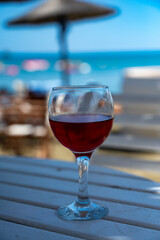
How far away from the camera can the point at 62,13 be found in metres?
6.35

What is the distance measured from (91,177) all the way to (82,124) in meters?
0.39

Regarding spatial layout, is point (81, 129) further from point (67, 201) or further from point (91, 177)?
point (91, 177)

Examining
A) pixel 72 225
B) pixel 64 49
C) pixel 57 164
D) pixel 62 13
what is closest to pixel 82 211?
pixel 72 225

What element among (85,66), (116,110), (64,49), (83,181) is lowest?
(116,110)

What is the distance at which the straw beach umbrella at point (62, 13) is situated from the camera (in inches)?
247

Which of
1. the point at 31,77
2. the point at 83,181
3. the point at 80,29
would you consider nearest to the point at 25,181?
the point at 83,181

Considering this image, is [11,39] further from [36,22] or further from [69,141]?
[69,141]

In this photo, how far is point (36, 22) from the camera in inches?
279

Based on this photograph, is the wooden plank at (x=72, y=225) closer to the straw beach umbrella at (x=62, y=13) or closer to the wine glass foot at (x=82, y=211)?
the wine glass foot at (x=82, y=211)

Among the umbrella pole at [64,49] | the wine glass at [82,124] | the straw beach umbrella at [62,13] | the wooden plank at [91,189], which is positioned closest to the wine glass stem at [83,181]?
the wine glass at [82,124]

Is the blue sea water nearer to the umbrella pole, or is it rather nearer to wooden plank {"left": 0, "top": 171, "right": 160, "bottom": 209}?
the umbrella pole

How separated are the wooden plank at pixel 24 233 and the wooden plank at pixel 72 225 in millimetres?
22

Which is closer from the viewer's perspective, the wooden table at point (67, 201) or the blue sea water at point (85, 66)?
the wooden table at point (67, 201)

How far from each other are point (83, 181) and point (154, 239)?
0.22 m
